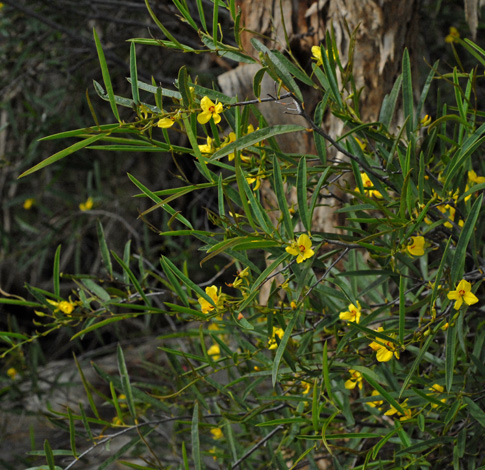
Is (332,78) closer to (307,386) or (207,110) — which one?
(207,110)

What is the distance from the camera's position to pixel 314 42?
1.14 m

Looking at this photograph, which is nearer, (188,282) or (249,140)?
(249,140)

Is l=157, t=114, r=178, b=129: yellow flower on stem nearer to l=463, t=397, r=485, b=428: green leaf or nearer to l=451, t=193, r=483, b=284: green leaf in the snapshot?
l=451, t=193, r=483, b=284: green leaf

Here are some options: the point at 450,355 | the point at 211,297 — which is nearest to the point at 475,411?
the point at 450,355

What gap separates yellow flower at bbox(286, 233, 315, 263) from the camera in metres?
0.57

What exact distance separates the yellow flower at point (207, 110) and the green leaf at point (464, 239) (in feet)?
0.98

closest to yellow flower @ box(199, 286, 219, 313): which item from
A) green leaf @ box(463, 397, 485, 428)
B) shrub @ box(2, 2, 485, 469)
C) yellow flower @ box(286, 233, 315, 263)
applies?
shrub @ box(2, 2, 485, 469)

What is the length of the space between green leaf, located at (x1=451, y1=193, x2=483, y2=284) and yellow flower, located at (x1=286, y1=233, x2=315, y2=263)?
174 mm

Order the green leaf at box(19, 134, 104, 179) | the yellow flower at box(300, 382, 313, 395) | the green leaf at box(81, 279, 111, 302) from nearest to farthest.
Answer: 1. the green leaf at box(19, 134, 104, 179)
2. the yellow flower at box(300, 382, 313, 395)
3. the green leaf at box(81, 279, 111, 302)

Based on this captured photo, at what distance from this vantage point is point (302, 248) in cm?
58

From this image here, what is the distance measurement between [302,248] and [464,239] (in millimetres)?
189

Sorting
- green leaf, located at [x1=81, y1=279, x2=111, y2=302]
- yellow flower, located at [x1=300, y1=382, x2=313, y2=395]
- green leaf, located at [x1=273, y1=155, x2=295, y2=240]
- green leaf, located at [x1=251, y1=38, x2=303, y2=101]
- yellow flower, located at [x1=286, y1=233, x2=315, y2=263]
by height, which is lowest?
yellow flower, located at [x1=300, y1=382, x2=313, y2=395]

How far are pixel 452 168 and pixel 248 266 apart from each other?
10.7 inches

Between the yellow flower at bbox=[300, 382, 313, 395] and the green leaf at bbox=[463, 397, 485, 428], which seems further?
the yellow flower at bbox=[300, 382, 313, 395]
